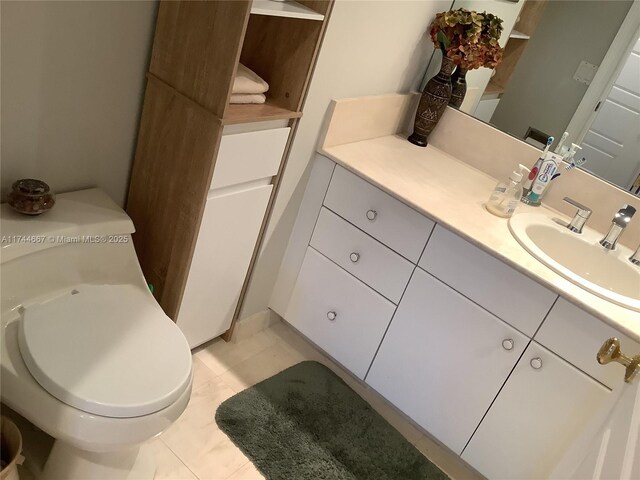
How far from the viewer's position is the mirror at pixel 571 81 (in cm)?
188

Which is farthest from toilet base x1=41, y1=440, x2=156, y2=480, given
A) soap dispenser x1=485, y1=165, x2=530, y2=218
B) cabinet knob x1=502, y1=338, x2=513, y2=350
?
soap dispenser x1=485, y1=165, x2=530, y2=218

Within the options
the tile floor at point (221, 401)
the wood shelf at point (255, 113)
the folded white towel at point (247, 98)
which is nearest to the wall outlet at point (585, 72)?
the wood shelf at point (255, 113)

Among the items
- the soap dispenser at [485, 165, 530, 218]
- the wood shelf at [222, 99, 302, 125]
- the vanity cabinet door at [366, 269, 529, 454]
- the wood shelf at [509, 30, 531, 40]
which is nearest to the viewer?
the wood shelf at [222, 99, 302, 125]

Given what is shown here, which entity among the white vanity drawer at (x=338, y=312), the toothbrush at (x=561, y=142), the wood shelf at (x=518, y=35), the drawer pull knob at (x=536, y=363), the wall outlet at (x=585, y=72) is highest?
the wood shelf at (x=518, y=35)

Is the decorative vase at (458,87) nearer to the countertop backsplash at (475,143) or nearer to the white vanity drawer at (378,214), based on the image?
the countertop backsplash at (475,143)

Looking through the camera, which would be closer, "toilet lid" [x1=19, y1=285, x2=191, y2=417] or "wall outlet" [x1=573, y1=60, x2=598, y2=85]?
"toilet lid" [x1=19, y1=285, x2=191, y2=417]

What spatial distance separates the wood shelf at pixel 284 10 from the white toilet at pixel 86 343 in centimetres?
63

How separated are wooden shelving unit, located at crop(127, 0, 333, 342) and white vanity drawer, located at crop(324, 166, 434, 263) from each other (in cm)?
A: 22

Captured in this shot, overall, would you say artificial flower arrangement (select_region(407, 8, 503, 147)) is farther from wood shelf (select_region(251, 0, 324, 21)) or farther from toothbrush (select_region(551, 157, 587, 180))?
wood shelf (select_region(251, 0, 324, 21))

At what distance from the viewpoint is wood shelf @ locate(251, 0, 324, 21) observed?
1421mm

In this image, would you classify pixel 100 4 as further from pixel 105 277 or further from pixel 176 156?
pixel 105 277

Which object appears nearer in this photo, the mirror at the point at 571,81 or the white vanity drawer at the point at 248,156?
the white vanity drawer at the point at 248,156

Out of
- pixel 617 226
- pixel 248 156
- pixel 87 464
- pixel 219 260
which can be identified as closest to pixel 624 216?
pixel 617 226

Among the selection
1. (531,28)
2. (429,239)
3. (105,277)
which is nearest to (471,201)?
(429,239)
